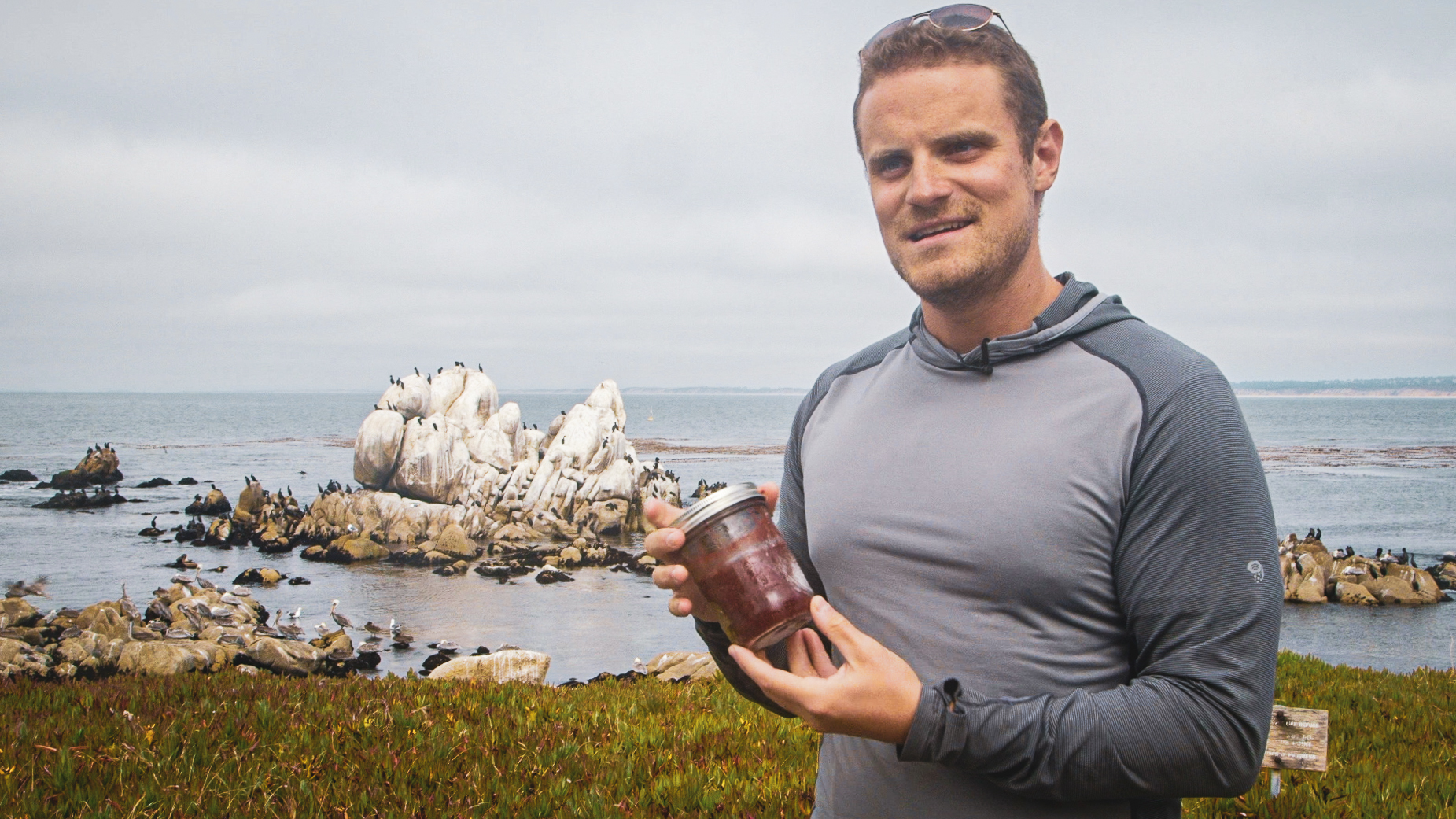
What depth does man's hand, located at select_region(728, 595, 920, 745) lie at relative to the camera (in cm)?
198

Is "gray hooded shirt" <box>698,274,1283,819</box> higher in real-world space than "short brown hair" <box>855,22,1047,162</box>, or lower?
lower

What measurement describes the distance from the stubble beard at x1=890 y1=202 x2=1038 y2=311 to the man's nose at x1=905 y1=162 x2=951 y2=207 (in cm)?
12

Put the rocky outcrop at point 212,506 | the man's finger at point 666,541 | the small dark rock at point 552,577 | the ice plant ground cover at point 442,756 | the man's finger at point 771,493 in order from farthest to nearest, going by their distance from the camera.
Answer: the rocky outcrop at point 212,506 < the small dark rock at point 552,577 < the ice plant ground cover at point 442,756 < the man's finger at point 771,493 < the man's finger at point 666,541

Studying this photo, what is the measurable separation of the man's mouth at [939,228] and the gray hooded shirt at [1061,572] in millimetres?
299

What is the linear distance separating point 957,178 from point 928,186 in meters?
0.07

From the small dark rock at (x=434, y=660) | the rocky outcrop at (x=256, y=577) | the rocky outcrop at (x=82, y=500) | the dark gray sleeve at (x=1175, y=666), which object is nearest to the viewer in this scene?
the dark gray sleeve at (x=1175, y=666)

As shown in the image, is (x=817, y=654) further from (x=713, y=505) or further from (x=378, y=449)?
(x=378, y=449)

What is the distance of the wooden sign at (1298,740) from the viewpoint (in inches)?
221

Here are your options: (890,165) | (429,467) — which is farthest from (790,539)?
(429,467)

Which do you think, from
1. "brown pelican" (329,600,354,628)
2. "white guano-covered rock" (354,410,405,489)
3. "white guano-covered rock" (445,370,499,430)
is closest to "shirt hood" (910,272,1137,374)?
"brown pelican" (329,600,354,628)

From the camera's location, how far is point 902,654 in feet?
7.48

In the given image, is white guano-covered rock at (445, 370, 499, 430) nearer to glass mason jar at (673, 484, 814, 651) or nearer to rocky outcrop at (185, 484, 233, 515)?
rocky outcrop at (185, 484, 233, 515)

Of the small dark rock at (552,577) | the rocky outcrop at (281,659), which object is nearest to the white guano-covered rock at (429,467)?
the small dark rock at (552,577)

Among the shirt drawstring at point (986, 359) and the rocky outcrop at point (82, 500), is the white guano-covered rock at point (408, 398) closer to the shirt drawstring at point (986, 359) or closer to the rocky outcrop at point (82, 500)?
the rocky outcrop at point (82, 500)
